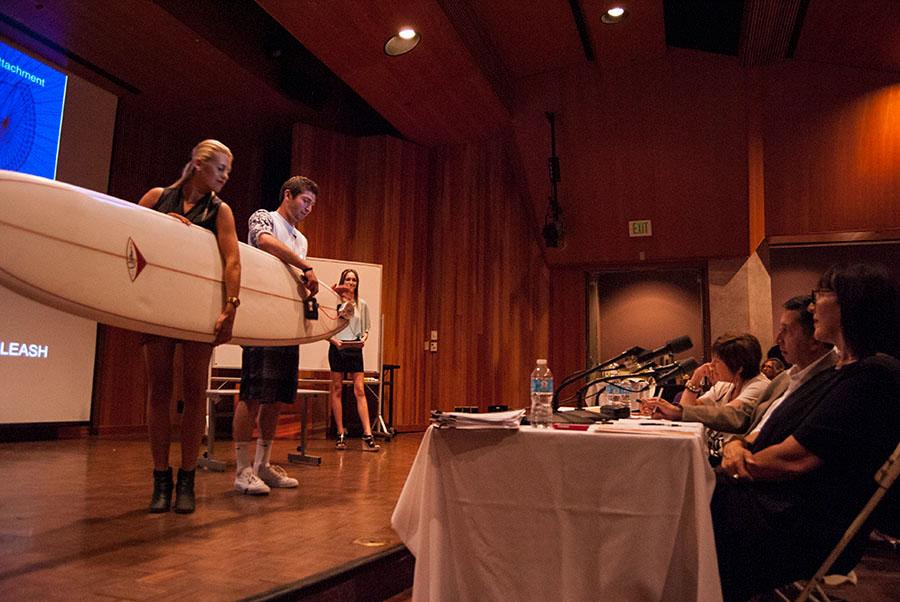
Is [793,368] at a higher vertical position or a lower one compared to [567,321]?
lower

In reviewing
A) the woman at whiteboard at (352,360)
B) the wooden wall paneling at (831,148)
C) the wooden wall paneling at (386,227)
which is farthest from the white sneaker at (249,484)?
the wooden wall paneling at (831,148)

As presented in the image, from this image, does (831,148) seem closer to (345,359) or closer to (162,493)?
(345,359)

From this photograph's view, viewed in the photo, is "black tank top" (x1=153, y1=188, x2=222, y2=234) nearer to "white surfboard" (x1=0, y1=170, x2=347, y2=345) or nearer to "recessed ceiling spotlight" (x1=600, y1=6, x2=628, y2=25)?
"white surfboard" (x1=0, y1=170, x2=347, y2=345)

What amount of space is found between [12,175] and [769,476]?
2.19 metres

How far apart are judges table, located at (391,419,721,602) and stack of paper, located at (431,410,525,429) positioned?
0.03 meters

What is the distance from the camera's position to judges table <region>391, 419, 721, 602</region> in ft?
4.47

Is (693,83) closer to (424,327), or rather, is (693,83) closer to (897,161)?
(897,161)

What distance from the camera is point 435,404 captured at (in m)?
6.95

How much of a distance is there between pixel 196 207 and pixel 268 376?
2.51 feet

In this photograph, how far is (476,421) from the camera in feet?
5.04

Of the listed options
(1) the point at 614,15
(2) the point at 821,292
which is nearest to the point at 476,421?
(2) the point at 821,292

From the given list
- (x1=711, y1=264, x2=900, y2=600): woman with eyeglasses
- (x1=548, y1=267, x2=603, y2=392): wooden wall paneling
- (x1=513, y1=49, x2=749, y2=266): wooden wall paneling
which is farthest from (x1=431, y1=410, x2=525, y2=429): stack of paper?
(x1=548, y1=267, x2=603, y2=392): wooden wall paneling

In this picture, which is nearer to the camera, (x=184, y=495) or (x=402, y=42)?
(x=184, y=495)

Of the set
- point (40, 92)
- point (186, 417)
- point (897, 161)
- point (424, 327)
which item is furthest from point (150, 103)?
point (897, 161)
